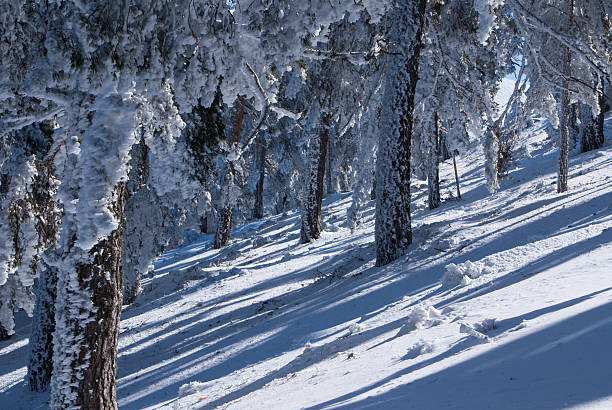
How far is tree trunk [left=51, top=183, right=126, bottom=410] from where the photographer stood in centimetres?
400

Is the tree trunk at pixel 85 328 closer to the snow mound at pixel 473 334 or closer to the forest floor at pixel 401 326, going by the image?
the forest floor at pixel 401 326

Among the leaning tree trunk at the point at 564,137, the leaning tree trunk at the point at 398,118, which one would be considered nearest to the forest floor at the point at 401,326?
the leaning tree trunk at the point at 398,118

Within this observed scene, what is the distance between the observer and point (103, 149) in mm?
3496

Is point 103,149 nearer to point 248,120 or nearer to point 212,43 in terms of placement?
point 212,43

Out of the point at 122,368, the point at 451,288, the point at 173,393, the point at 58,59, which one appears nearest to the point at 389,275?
the point at 451,288

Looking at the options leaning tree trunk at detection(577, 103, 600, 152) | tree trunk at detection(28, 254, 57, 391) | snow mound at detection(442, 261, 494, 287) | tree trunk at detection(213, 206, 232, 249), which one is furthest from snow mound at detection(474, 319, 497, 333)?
leaning tree trunk at detection(577, 103, 600, 152)

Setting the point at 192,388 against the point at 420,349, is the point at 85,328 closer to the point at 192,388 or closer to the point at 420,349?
the point at 192,388

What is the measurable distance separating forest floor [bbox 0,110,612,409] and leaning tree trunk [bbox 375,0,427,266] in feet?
2.83

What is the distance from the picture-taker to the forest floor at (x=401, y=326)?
8.77 feet

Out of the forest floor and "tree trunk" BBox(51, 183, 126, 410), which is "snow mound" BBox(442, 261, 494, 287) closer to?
the forest floor

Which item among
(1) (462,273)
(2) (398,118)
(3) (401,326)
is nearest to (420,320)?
(3) (401,326)

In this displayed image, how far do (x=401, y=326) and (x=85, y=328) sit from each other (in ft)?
9.93

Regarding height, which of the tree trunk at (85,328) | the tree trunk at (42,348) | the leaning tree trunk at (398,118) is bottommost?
the tree trunk at (42,348)

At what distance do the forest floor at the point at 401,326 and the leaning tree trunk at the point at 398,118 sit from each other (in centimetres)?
86
